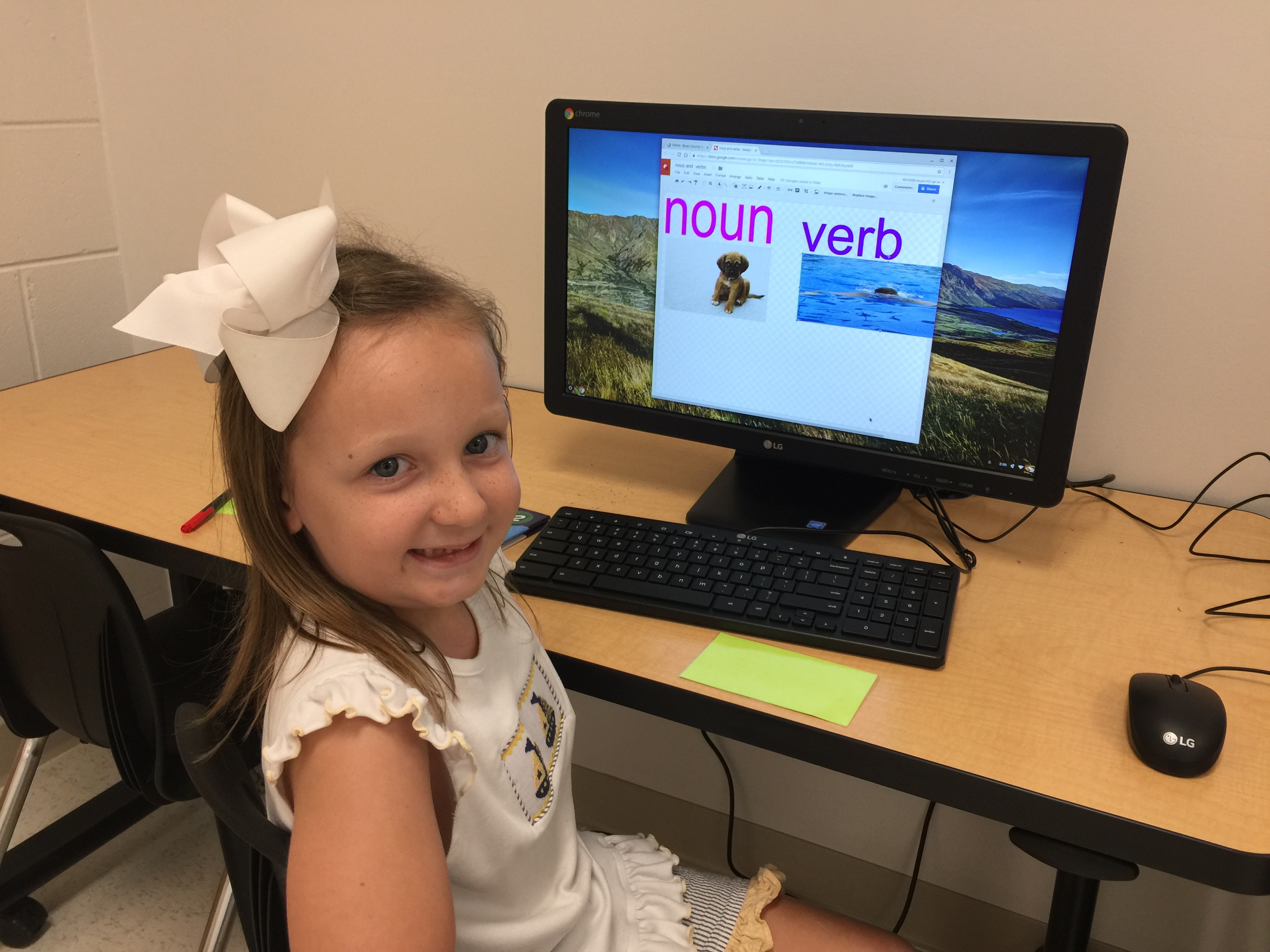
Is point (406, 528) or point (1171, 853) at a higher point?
point (406, 528)

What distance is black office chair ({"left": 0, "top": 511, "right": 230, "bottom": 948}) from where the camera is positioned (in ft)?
3.53

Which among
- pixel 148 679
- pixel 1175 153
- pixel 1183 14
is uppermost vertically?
pixel 1183 14

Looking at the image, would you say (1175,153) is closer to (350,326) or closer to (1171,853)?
(1171,853)

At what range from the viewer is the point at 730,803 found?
178cm

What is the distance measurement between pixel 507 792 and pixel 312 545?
0.25 meters

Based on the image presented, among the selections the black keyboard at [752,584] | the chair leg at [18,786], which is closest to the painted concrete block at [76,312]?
the chair leg at [18,786]

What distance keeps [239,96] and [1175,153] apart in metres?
1.46

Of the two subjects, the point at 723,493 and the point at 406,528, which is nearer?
the point at 406,528

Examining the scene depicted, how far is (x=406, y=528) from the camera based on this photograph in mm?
745

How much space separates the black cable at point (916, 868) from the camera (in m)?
1.58

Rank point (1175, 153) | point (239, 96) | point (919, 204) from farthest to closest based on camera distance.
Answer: point (239, 96) → point (1175, 153) → point (919, 204)

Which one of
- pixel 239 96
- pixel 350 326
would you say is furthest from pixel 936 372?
pixel 239 96

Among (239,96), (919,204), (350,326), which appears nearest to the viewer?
(350,326)

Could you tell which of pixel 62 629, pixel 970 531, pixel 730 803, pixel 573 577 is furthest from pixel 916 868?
pixel 62 629
